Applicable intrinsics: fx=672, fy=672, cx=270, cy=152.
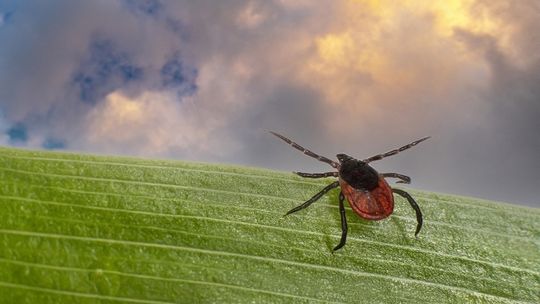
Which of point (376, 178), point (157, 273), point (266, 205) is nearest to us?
point (157, 273)

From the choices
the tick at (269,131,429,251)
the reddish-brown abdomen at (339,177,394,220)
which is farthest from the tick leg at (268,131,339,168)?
the reddish-brown abdomen at (339,177,394,220)

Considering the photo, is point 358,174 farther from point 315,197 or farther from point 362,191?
point 315,197

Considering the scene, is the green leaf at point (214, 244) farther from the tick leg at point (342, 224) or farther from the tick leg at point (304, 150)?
the tick leg at point (304, 150)

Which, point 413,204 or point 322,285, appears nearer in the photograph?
point 322,285

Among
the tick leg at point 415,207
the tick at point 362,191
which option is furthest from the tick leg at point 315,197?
the tick leg at point 415,207

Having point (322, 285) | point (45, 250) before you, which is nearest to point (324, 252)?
point (322, 285)

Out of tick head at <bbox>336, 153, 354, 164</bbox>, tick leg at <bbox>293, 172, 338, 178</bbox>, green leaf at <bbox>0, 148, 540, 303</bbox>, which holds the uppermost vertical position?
tick head at <bbox>336, 153, 354, 164</bbox>

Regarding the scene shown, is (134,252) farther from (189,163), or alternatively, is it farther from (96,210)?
(189,163)

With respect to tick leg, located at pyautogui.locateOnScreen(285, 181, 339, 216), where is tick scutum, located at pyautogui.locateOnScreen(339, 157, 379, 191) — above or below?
above

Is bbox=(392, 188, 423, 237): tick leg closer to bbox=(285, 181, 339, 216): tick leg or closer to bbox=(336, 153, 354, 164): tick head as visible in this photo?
bbox=(285, 181, 339, 216): tick leg
